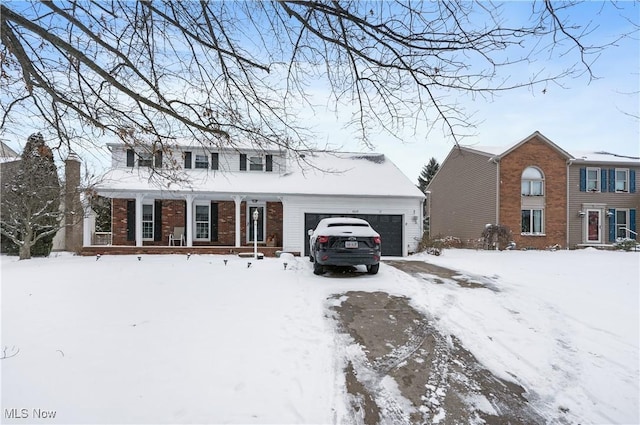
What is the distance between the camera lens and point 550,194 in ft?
68.1

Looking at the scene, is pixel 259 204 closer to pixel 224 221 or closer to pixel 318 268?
pixel 224 221

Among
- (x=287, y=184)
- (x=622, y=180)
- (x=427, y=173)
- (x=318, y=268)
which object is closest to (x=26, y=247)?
(x=287, y=184)

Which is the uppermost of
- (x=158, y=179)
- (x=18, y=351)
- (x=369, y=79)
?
(x=369, y=79)

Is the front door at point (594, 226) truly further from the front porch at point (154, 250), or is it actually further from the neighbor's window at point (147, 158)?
the neighbor's window at point (147, 158)

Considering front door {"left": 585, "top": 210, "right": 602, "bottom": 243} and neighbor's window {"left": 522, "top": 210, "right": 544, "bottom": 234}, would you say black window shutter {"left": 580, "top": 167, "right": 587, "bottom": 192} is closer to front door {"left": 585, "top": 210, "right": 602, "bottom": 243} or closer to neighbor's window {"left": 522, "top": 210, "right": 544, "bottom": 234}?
front door {"left": 585, "top": 210, "right": 602, "bottom": 243}

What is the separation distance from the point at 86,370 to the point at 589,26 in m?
5.71

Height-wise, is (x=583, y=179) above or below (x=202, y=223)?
above

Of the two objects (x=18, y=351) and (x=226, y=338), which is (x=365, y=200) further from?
(x=18, y=351)

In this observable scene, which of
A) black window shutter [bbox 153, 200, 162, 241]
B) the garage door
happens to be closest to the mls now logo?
the garage door

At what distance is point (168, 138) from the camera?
176 inches

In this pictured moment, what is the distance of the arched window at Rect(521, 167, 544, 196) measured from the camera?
68.0 ft

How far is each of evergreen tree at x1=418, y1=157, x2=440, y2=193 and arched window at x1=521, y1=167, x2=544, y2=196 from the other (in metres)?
24.8

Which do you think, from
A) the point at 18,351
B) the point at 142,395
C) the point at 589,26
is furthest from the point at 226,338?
the point at 589,26

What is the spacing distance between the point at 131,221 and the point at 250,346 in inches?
632
